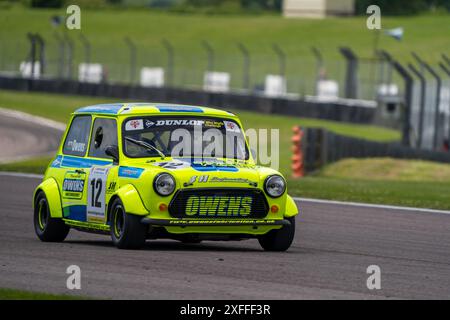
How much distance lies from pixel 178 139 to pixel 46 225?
174cm

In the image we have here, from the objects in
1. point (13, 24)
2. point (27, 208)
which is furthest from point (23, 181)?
point (13, 24)

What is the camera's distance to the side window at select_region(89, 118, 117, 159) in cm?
1270

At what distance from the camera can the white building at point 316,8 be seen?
307 feet

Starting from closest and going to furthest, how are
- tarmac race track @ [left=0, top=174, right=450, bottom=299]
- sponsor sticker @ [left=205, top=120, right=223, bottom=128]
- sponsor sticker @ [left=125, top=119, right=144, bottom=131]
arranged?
1. tarmac race track @ [left=0, top=174, right=450, bottom=299]
2. sponsor sticker @ [left=125, top=119, right=144, bottom=131]
3. sponsor sticker @ [left=205, top=120, right=223, bottom=128]

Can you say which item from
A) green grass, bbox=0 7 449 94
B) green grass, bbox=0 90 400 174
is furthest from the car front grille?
green grass, bbox=0 7 449 94

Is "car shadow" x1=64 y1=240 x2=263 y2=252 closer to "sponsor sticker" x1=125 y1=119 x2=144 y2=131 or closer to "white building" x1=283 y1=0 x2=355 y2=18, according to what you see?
"sponsor sticker" x1=125 y1=119 x2=144 y2=131

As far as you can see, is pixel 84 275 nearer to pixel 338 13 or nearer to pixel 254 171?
pixel 254 171

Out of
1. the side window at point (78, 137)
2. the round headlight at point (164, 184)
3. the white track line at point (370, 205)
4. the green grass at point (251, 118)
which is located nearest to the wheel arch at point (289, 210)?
the round headlight at point (164, 184)

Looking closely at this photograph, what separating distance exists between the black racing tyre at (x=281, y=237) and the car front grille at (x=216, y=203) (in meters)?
0.42

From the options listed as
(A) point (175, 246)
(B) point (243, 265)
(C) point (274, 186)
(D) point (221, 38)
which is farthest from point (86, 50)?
(B) point (243, 265)

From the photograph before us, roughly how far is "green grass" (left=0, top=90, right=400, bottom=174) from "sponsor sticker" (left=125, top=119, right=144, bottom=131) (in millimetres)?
22157

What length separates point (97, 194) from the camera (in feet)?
40.8

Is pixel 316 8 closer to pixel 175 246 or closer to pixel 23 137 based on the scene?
pixel 23 137

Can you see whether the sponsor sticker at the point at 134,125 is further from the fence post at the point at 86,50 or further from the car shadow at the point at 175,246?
the fence post at the point at 86,50
